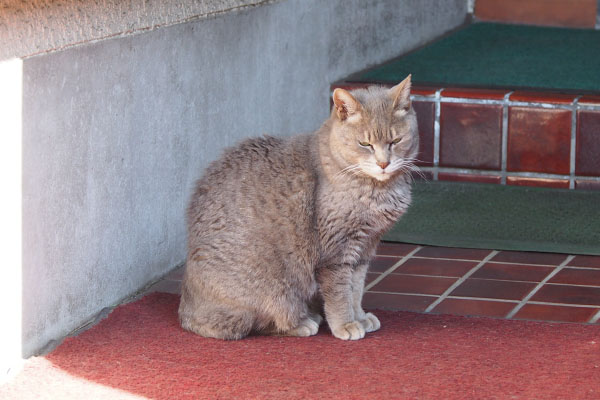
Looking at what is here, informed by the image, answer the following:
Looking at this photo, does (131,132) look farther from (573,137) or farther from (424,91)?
(573,137)

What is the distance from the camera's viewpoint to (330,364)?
109 inches

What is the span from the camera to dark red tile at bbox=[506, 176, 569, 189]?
4723 millimetres

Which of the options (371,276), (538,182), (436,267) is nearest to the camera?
(371,276)

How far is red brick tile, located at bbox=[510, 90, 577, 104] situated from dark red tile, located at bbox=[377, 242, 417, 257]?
116cm

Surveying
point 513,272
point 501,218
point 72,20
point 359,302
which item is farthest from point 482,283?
point 72,20

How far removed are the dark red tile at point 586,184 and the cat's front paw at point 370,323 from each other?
6.60 feet

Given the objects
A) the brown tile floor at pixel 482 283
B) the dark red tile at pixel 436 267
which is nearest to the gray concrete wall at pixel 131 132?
the brown tile floor at pixel 482 283

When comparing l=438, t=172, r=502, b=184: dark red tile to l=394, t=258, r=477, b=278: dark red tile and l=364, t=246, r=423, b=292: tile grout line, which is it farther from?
l=394, t=258, r=477, b=278: dark red tile

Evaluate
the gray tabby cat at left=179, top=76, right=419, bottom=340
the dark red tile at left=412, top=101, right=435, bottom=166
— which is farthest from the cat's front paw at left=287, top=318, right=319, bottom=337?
the dark red tile at left=412, top=101, right=435, bottom=166

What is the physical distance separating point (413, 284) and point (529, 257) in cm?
59

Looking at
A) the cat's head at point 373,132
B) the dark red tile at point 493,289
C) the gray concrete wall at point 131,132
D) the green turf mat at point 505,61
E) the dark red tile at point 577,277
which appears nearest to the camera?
the gray concrete wall at point 131,132

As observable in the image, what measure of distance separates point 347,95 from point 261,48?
1.51 metres

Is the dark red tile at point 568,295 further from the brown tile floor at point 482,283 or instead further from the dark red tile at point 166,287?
the dark red tile at point 166,287

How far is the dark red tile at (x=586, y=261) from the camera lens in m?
3.77
